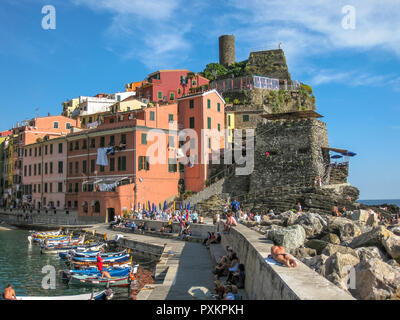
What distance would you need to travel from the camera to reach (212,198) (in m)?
38.3

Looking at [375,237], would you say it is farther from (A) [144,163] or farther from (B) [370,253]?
(A) [144,163]

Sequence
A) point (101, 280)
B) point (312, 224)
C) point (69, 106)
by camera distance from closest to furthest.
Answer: point (312, 224) → point (101, 280) → point (69, 106)

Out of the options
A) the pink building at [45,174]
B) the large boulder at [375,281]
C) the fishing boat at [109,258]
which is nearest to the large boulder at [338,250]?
the large boulder at [375,281]

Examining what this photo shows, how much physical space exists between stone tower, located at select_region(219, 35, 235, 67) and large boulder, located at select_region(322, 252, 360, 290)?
250 feet

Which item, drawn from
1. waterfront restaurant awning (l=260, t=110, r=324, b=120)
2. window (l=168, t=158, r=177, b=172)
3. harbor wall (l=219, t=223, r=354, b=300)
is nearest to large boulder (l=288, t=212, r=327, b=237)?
harbor wall (l=219, t=223, r=354, b=300)

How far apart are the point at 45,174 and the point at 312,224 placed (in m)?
47.1

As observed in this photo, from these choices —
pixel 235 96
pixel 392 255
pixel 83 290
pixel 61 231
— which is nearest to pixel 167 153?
pixel 61 231

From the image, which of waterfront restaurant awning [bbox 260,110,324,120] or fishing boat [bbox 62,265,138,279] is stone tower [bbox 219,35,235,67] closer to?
waterfront restaurant awning [bbox 260,110,324,120]

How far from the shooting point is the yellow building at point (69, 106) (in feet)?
245

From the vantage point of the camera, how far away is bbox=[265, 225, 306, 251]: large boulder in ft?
43.3

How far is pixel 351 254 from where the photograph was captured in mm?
10688

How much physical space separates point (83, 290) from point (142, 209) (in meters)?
20.0

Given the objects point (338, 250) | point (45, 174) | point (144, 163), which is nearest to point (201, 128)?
point (144, 163)
